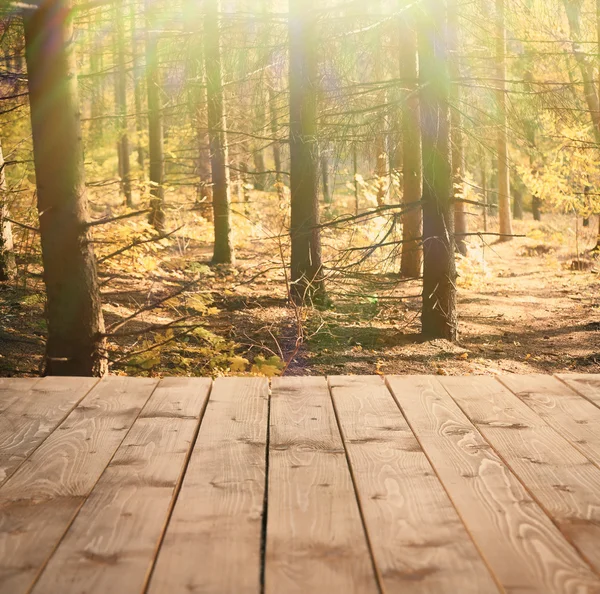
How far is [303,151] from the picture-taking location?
31.4 ft

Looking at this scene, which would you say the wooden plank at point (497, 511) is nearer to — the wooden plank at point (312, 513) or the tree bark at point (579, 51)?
the wooden plank at point (312, 513)

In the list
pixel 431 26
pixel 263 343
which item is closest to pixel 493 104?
pixel 431 26

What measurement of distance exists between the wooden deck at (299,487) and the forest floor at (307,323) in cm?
174

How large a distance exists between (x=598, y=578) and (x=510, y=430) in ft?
3.57

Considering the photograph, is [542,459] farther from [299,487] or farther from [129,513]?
[129,513]

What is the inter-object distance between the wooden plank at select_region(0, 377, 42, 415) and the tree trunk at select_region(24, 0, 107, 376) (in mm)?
1499

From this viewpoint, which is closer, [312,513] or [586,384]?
[312,513]

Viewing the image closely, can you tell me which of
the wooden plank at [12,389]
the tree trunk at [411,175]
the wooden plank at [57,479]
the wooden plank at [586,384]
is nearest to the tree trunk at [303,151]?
the tree trunk at [411,175]

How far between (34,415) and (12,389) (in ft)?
1.48

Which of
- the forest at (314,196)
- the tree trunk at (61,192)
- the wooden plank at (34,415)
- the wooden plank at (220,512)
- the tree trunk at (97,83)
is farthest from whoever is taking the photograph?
the tree trunk at (97,83)

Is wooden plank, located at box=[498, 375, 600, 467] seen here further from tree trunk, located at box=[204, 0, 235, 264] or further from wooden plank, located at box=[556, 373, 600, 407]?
tree trunk, located at box=[204, 0, 235, 264]

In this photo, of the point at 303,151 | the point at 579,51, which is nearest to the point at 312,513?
the point at 303,151

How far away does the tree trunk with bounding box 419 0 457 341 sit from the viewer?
7324 mm

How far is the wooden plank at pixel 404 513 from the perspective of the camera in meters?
1.67
